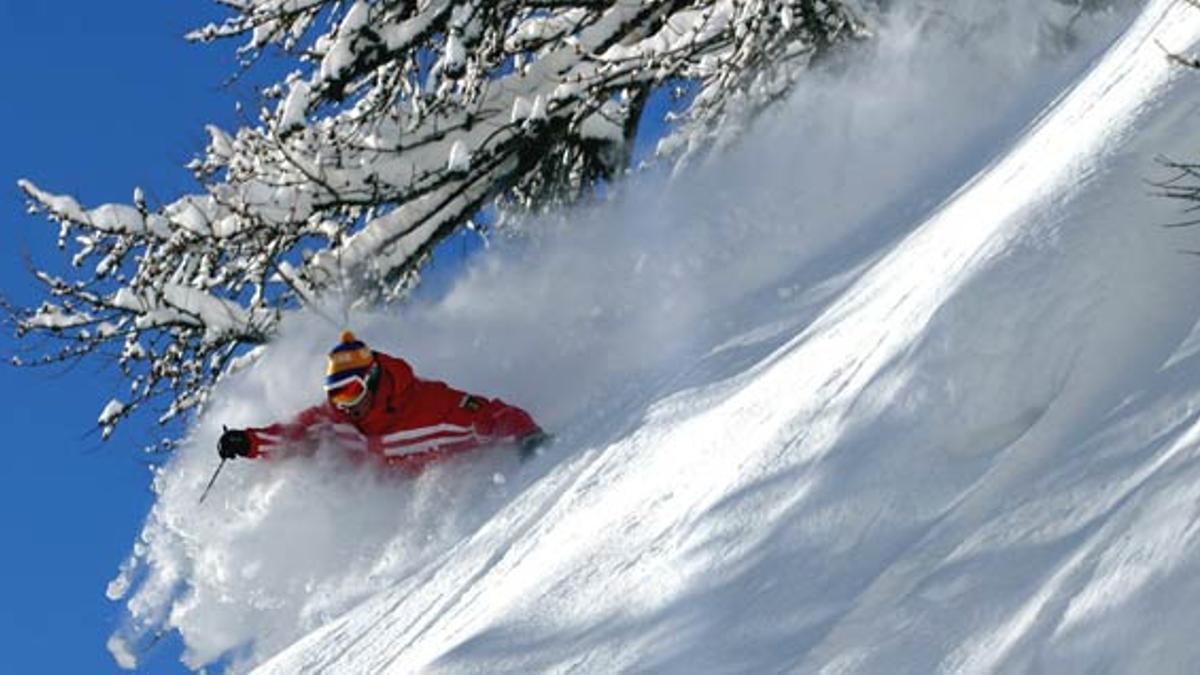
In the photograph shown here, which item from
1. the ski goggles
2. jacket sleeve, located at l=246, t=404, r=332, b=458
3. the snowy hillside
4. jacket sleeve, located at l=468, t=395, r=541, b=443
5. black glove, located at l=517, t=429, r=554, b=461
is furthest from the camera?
jacket sleeve, located at l=246, t=404, r=332, b=458

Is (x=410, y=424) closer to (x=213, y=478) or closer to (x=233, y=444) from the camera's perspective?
(x=233, y=444)

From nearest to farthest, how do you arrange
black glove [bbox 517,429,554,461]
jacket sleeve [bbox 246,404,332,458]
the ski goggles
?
black glove [bbox 517,429,554,461], the ski goggles, jacket sleeve [bbox 246,404,332,458]

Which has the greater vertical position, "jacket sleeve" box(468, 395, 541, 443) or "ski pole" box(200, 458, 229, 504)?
"ski pole" box(200, 458, 229, 504)

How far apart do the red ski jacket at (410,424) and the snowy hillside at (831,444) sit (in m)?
0.17

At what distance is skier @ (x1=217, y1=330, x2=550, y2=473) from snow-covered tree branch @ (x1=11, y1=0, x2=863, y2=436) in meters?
1.57

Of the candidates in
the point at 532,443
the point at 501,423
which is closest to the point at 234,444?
the point at 501,423

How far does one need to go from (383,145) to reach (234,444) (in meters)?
2.38

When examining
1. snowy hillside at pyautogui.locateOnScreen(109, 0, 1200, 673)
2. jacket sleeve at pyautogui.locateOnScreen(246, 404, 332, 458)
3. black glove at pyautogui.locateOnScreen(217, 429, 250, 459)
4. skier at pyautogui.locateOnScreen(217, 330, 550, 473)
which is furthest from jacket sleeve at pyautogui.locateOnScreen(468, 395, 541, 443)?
black glove at pyautogui.locateOnScreen(217, 429, 250, 459)

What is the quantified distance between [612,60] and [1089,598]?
7745mm

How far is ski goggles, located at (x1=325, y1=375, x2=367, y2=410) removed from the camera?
9.98 metres

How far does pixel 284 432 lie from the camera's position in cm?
1035

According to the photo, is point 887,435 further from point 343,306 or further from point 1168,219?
point 343,306

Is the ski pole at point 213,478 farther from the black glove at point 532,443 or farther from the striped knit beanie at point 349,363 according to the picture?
the black glove at point 532,443

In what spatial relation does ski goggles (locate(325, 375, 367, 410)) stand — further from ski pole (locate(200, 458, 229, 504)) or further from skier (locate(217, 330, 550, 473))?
ski pole (locate(200, 458, 229, 504))
